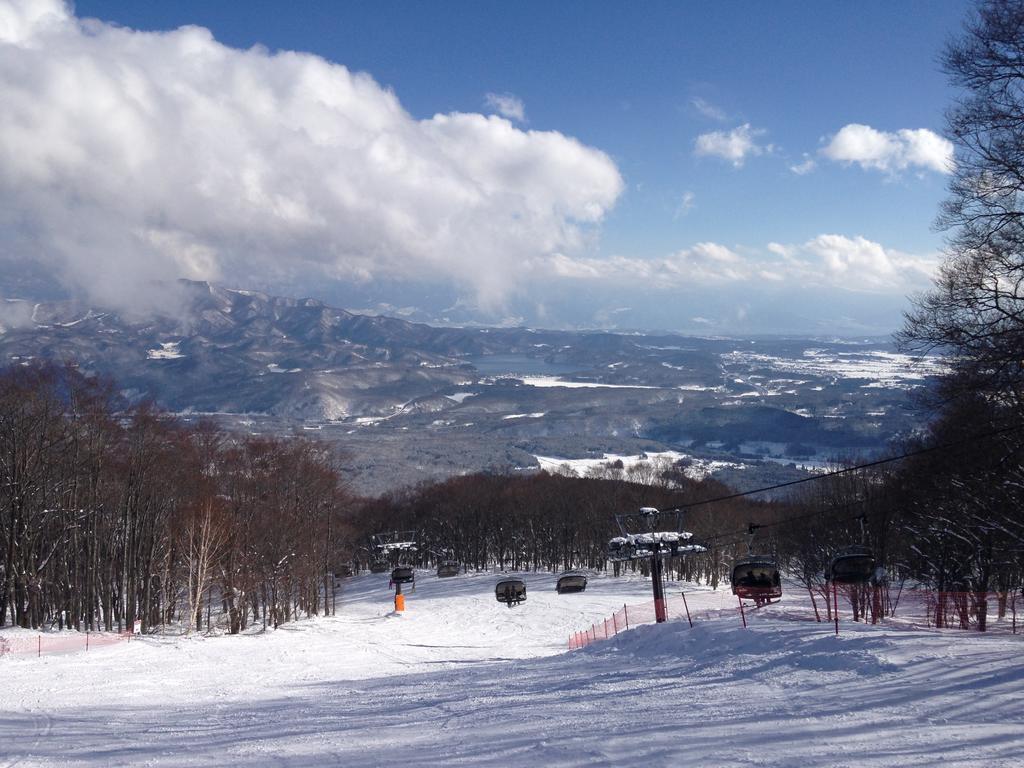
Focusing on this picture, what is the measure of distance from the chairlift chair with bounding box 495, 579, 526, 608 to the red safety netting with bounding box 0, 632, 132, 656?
2181 centimetres

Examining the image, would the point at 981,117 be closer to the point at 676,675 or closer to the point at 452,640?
the point at 676,675

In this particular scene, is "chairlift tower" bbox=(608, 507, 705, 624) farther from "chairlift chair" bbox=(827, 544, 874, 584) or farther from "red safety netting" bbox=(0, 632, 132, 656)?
"red safety netting" bbox=(0, 632, 132, 656)

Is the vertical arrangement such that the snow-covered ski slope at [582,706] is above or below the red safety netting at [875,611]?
above

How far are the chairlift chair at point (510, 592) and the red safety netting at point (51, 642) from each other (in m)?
21.8

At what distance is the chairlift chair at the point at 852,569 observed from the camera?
22.4 metres

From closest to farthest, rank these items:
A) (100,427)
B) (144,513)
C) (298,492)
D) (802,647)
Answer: (802,647), (100,427), (144,513), (298,492)

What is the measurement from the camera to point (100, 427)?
1105 inches

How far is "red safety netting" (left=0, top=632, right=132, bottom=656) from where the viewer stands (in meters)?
21.9

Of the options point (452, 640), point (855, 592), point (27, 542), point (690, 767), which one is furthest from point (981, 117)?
point (27, 542)

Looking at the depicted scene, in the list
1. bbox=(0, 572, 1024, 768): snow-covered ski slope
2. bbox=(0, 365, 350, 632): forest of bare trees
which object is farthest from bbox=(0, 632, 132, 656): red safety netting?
bbox=(0, 365, 350, 632): forest of bare trees

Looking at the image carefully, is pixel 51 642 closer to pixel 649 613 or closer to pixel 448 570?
pixel 649 613

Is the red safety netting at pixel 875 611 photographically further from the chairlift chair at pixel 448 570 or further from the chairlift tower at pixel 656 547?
the chairlift chair at pixel 448 570

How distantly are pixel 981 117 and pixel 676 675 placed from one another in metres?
10.6

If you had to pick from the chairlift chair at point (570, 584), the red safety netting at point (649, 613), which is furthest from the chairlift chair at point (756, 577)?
the chairlift chair at point (570, 584)
